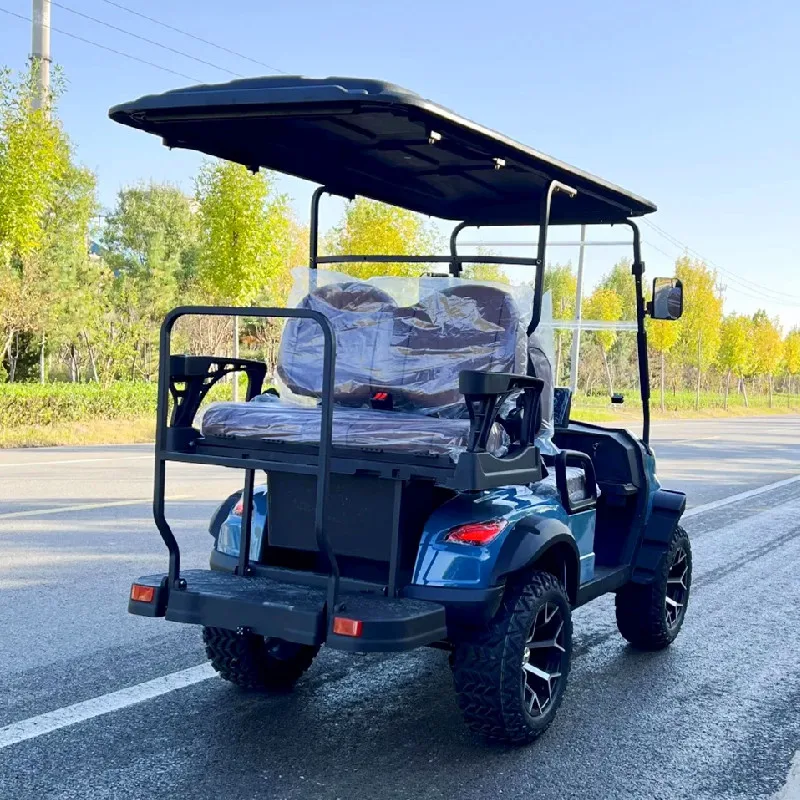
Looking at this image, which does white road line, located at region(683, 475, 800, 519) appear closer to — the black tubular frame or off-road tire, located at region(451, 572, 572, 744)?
off-road tire, located at region(451, 572, 572, 744)

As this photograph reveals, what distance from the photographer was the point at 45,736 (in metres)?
3.83

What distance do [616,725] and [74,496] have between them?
24.1 feet

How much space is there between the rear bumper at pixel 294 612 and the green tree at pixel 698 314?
4072 centimetres

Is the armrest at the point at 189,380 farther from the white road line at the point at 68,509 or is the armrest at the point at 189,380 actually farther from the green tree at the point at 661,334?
the green tree at the point at 661,334

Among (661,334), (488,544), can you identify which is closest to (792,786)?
(488,544)

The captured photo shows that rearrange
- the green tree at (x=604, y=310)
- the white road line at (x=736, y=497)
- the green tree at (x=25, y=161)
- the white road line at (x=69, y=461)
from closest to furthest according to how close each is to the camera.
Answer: the white road line at (x=736, y=497)
the white road line at (x=69, y=461)
the green tree at (x=25, y=161)
the green tree at (x=604, y=310)

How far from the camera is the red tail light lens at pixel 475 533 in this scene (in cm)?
377

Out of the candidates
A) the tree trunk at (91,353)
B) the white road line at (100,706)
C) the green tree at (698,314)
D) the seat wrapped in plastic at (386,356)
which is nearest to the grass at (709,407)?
the green tree at (698,314)

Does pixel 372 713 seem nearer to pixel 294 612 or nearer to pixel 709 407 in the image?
pixel 294 612

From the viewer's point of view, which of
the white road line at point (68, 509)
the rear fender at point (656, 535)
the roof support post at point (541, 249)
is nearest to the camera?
the roof support post at point (541, 249)

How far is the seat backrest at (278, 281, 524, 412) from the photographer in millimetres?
4234

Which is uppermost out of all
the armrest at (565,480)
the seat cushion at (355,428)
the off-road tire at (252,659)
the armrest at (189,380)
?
the armrest at (189,380)

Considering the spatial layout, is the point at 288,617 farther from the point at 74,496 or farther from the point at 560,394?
the point at 74,496

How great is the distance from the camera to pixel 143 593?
12.5 feet
